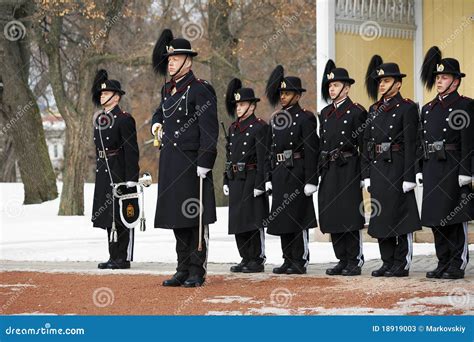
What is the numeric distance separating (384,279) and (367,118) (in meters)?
1.64

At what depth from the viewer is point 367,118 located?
34.5ft

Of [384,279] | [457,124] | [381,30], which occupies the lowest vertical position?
[384,279]

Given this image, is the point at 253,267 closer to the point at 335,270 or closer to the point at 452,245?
the point at 335,270

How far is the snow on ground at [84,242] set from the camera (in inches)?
512

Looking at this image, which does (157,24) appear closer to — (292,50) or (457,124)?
(292,50)

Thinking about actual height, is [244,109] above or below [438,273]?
above

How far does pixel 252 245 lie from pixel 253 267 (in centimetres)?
30

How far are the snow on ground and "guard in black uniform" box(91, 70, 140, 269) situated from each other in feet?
3.89

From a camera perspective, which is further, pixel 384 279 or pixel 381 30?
pixel 381 30

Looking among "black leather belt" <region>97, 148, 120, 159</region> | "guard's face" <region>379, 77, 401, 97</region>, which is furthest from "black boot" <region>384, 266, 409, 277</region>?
"black leather belt" <region>97, 148, 120, 159</region>

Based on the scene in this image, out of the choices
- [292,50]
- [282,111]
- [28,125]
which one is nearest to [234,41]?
[28,125]

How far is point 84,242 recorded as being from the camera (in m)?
15.7

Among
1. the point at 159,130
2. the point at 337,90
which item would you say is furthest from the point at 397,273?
the point at 159,130

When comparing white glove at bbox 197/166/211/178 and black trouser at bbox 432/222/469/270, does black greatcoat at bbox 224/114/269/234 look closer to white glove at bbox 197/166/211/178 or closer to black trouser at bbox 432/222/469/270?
white glove at bbox 197/166/211/178
